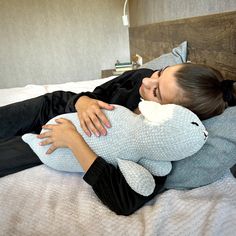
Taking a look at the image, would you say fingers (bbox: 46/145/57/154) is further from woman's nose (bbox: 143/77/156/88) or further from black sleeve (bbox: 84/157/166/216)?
woman's nose (bbox: 143/77/156/88)

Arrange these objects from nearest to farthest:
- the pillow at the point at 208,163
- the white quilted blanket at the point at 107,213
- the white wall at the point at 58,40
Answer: the white quilted blanket at the point at 107,213 → the pillow at the point at 208,163 → the white wall at the point at 58,40

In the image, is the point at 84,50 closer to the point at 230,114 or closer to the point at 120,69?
the point at 120,69

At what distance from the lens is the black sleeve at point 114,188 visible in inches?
24.3

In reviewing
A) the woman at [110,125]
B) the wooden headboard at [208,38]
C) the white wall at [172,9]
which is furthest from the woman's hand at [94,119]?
the white wall at [172,9]

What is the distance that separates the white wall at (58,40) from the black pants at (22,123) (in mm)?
1873

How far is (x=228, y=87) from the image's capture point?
74 cm

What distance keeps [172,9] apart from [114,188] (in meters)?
1.17

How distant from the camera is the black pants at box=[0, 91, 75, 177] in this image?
0.84m

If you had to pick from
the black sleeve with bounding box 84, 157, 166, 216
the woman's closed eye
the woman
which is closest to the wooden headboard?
the woman

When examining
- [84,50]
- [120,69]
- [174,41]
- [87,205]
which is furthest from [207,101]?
[84,50]

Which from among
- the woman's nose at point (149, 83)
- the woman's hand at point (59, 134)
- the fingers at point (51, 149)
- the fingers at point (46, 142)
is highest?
the woman's nose at point (149, 83)

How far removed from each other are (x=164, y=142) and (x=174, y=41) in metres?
0.91

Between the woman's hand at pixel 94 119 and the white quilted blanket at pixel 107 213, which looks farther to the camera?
the woman's hand at pixel 94 119

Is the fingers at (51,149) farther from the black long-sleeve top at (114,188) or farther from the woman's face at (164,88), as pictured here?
the woman's face at (164,88)
